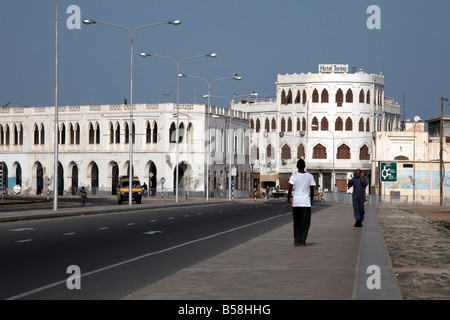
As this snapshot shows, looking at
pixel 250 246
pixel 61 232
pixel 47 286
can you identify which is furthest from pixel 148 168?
pixel 47 286

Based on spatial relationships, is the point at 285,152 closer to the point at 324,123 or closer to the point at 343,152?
the point at 324,123

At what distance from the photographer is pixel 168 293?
11.0 m

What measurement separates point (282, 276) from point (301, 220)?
5842 millimetres

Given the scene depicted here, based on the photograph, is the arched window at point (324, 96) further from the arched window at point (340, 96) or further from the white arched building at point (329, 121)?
the arched window at point (340, 96)

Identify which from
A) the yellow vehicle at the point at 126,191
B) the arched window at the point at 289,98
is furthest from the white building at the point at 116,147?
the yellow vehicle at the point at 126,191

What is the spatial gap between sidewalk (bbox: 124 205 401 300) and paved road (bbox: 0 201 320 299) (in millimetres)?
743

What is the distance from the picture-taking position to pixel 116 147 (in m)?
99.1

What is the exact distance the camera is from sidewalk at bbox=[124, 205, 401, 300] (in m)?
10.6

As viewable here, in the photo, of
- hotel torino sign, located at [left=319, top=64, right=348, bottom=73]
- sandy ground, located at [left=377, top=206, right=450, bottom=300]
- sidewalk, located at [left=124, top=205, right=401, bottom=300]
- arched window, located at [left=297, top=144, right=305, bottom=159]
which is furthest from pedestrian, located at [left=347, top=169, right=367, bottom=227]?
hotel torino sign, located at [left=319, top=64, right=348, bottom=73]

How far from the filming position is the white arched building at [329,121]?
4365 inches

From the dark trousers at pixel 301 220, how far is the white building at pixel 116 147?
233 ft

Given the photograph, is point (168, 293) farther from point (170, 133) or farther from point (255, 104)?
point (255, 104)

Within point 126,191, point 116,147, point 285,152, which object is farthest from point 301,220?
Answer: point 285,152
